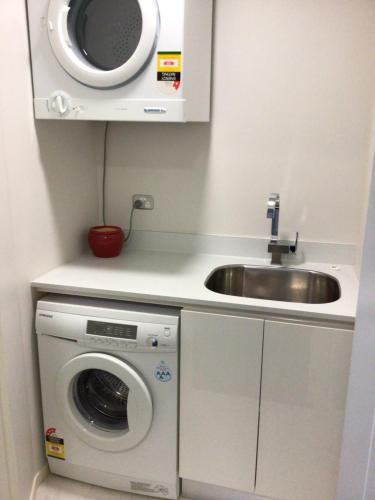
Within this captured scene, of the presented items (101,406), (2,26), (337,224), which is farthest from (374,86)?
(101,406)

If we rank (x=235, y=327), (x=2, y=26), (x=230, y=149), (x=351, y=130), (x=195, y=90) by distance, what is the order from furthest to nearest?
(x=230, y=149) → (x=351, y=130) → (x=195, y=90) → (x=235, y=327) → (x=2, y=26)

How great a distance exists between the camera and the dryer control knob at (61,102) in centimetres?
158

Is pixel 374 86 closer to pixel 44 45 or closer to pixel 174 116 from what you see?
pixel 174 116

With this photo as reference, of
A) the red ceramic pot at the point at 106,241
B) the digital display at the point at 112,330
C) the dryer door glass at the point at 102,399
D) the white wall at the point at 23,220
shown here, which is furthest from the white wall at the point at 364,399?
the red ceramic pot at the point at 106,241

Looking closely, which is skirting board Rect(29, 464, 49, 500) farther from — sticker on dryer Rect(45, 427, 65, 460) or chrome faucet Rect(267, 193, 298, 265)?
chrome faucet Rect(267, 193, 298, 265)

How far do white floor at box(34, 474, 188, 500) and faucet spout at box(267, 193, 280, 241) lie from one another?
4.01ft

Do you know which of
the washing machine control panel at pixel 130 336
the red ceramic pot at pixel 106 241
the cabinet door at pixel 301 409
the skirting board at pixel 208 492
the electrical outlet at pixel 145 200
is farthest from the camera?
the electrical outlet at pixel 145 200

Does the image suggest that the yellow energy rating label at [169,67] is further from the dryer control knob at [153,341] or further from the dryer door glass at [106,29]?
the dryer control knob at [153,341]

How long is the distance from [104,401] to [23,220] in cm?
86

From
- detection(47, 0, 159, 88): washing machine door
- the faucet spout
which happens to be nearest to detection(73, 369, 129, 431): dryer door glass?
the faucet spout

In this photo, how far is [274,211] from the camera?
1.82m

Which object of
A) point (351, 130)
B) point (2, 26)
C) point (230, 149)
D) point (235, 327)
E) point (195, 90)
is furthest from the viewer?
point (230, 149)

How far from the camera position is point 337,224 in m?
1.92

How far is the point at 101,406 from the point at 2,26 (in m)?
1.53
